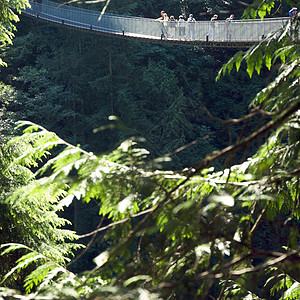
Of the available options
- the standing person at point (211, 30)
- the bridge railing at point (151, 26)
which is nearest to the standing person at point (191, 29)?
the bridge railing at point (151, 26)

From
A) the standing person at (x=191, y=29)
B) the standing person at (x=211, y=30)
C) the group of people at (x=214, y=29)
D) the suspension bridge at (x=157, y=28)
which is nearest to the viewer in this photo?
the suspension bridge at (x=157, y=28)

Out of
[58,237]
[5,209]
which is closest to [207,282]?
[5,209]

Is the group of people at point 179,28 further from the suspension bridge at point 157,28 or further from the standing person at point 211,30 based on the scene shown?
the standing person at point 211,30

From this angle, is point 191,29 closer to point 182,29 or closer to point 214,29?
point 182,29

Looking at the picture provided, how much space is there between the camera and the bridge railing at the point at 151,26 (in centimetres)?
846

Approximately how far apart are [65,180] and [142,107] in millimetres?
12937

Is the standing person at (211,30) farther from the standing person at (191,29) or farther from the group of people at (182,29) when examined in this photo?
the standing person at (191,29)

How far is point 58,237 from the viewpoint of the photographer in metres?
3.86

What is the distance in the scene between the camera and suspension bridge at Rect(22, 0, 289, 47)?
8414 mm

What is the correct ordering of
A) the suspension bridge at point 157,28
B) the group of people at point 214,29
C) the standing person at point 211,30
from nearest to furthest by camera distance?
the suspension bridge at point 157,28, the group of people at point 214,29, the standing person at point 211,30

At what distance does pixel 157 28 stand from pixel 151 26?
0.17m

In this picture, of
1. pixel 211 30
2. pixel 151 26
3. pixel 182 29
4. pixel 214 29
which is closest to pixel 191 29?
pixel 182 29

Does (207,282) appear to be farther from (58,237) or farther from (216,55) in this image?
(216,55)

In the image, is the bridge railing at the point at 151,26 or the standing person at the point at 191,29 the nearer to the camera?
the bridge railing at the point at 151,26
